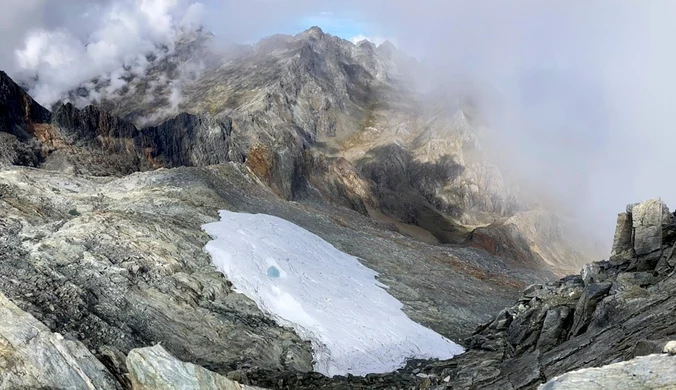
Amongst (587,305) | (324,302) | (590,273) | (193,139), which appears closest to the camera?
(587,305)

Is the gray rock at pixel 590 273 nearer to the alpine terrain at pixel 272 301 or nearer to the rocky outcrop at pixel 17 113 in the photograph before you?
the alpine terrain at pixel 272 301

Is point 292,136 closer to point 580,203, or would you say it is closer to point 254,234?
point 580,203

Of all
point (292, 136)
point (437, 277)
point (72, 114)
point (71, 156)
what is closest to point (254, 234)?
point (437, 277)

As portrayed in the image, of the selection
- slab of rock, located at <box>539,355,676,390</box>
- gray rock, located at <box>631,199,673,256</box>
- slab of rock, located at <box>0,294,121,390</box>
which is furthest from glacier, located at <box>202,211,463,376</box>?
slab of rock, located at <box>539,355,676,390</box>

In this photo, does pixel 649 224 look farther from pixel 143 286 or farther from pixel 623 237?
pixel 143 286

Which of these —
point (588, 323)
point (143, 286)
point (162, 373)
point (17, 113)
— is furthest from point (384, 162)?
point (162, 373)

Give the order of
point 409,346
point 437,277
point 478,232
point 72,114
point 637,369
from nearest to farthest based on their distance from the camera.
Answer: point 637,369 → point 409,346 → point 437,277 → point 72,114 → point 478,232
